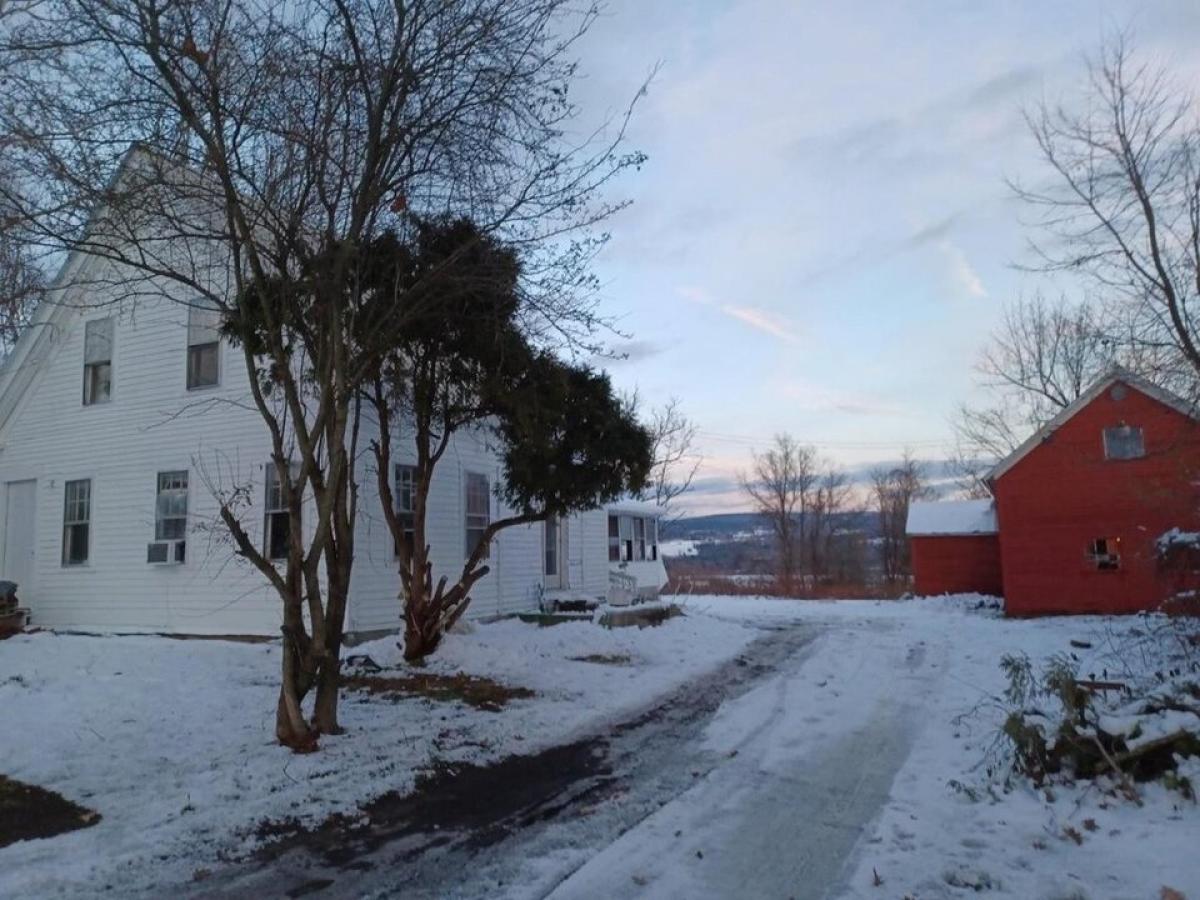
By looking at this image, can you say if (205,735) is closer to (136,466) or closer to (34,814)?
(34,814)

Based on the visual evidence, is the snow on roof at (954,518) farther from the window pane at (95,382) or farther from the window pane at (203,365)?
the window pane at (95,382)

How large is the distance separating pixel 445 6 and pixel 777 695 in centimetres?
811

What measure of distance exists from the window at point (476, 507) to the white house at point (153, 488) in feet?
0.13

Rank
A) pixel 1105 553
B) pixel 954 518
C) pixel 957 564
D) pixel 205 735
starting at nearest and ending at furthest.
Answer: pixel 205 735, pixel 1105 553, pixel 957 564, pixel 954 518

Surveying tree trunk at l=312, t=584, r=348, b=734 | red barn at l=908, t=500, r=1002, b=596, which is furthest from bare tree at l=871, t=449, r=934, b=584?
tree trunk at l=312, t=584, r=348, b=734

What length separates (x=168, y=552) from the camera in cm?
1563

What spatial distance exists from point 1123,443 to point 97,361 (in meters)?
24.3

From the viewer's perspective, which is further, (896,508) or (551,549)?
(896,508)

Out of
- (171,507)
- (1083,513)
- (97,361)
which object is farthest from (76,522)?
(1083,513)

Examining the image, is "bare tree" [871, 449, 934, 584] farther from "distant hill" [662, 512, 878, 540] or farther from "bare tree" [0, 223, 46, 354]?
"bare tree" [0, 223, 46, 354]

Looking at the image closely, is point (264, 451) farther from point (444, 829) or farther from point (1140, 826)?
point (1140, 826)

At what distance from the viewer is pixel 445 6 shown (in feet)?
25.7

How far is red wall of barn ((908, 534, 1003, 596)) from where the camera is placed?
30.1 meters

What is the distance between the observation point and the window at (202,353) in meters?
15.8
